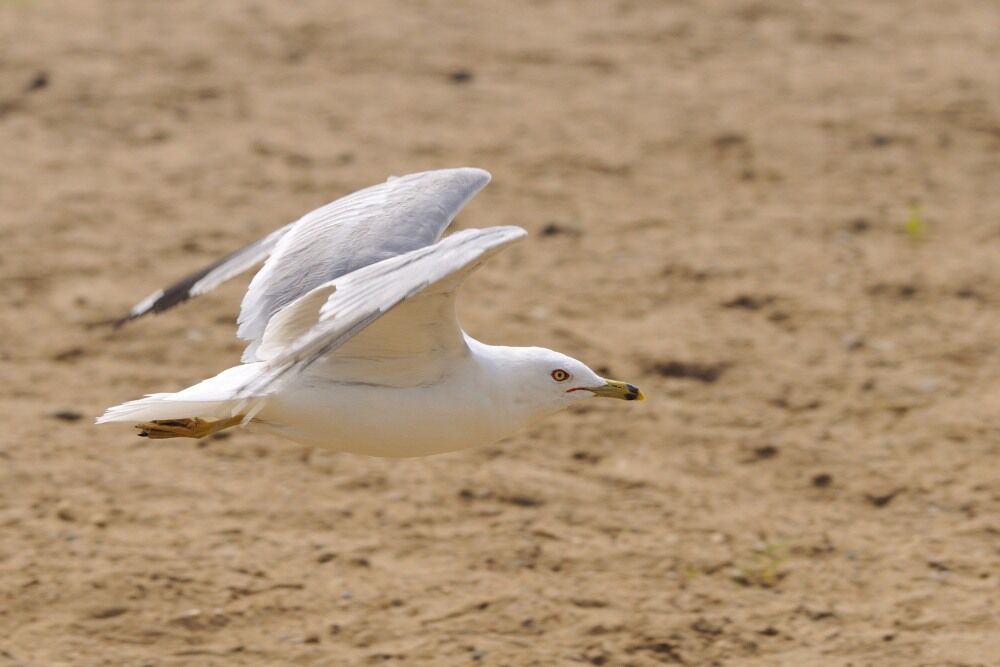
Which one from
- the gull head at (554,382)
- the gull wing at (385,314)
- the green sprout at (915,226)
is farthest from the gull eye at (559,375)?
the green sprout at (915,226)

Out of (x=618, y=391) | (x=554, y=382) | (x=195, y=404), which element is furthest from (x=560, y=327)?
(x=195, y=404)

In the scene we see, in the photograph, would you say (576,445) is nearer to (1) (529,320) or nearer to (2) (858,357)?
(1) (529,320)

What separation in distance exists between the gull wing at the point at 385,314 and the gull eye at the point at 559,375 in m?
0.40

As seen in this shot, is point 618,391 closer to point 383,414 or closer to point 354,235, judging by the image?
point 383,414

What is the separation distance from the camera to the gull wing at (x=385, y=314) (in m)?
4.04

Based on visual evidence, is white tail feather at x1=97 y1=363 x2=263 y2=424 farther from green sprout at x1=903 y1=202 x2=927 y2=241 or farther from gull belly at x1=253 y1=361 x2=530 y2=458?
green sprout at x1=903 y1=202 x2=927 y2=241

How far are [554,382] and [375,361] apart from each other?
0.63 meters

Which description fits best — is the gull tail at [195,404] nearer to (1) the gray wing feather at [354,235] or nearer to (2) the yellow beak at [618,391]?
(1) the gray wing feather at [354,235]

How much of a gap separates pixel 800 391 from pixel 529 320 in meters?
1.37

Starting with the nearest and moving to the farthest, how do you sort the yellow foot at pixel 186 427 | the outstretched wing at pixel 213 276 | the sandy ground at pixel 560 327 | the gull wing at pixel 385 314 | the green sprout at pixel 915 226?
the gull wing at pixel 385 314 → the yellow foot at pixel 186 427 → the sandy ground at pixel 560 327 → the outstretched wing at pixel 213 276 → the green sprout at pixel 915 226

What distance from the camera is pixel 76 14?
1086 cm

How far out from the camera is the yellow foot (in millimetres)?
4801

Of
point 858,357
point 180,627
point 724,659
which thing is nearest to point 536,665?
point 724,659

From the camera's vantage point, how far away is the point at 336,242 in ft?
16.9
